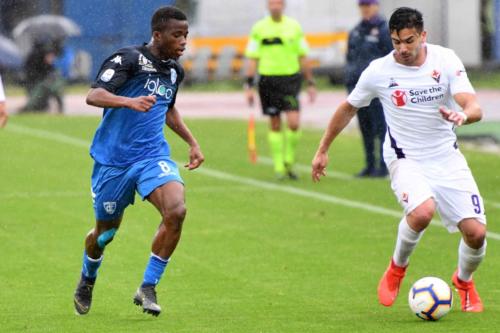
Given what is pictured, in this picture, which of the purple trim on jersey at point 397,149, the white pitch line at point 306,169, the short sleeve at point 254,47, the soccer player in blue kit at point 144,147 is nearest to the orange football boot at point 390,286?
the purple trim on jersey at point 397,149

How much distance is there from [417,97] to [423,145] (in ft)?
1.16

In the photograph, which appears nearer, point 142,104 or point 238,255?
point 142,104

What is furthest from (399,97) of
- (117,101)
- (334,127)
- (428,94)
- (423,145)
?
(117,101)

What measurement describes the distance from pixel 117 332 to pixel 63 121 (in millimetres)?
20211

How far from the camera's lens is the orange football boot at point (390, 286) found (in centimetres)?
957

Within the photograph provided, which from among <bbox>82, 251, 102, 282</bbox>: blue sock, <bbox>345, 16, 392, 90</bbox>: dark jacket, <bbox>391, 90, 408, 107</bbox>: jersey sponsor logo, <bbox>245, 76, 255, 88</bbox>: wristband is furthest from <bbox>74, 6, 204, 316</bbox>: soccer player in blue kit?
<bbox>245, 76, 255, 88</bbox>: wristband

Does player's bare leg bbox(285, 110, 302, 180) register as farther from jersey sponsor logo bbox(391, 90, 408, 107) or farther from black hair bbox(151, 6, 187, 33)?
black hair bbox(151, 6, 187, 33)

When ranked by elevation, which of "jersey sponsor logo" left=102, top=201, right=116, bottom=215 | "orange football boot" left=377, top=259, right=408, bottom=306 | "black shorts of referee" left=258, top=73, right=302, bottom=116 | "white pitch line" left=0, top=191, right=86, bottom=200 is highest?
"jersey sponsor logo" left=102, top=201, right=116, bottom=215

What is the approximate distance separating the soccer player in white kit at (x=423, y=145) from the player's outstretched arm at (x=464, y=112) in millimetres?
11

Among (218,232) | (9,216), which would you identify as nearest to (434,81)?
(218,232)

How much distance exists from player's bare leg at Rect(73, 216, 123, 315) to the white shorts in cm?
200

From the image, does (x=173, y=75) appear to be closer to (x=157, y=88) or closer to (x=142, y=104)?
(x=157, y=88)

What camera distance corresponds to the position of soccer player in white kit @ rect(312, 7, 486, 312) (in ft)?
30.5

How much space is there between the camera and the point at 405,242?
9484mm
